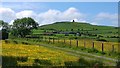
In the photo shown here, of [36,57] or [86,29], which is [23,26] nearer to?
[86,29]

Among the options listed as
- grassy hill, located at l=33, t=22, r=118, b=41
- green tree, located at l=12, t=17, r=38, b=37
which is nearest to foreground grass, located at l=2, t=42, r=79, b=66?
grassy hill, located at l=33, t=22, r=118, b=41

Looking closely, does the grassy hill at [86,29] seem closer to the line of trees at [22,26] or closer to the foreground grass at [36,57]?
the line of trees at [22,26]

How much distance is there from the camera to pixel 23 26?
132750 millimetres

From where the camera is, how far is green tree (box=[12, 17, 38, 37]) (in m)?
120

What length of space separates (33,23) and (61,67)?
4763 inches

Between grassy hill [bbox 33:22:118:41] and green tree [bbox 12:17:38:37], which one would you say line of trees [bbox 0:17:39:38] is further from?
grassy hill [bbox 33:22:118:41]

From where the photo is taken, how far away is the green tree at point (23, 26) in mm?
120250

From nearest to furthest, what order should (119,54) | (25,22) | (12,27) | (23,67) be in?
1. (23,67)
2. (119,54)
3. (12,27)
4. (25,22)

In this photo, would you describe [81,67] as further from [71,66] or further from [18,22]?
[18,22]

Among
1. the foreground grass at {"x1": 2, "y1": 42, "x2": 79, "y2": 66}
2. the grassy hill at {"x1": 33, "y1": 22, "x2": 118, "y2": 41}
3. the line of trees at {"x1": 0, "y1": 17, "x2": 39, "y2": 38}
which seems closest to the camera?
the foreground grass at {"x1": 2, "y1": 42, "x2": 79, "y2": 66}

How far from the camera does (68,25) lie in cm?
12800

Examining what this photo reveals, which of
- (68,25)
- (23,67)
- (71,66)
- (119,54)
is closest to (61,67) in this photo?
(71,66)

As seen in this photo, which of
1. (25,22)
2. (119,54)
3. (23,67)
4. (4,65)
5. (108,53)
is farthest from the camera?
(25,22)

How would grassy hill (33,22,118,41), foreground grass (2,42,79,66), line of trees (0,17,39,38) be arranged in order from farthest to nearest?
line of trees (0,17,39,38) < grassy hill (33,22,118,41) < foreground grass (2,42,79,66)
